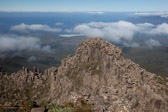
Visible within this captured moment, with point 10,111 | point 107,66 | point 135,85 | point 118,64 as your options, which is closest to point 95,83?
point 107,66

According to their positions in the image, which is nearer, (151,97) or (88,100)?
(88,100)

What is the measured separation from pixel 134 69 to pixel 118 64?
15398mm

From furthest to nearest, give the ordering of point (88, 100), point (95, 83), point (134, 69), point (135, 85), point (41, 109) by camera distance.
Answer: point (95, 83), point (134, 69), point (135, 85), point (88, 100), point (41, 109)

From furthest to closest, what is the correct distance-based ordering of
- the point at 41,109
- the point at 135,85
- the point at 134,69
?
the point at 134,69 < the point at 135,85 < the point at 41,109

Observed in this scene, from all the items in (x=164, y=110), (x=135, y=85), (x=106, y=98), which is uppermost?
(x=106, y=98)

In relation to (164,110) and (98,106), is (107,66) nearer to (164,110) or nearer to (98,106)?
(164,110)

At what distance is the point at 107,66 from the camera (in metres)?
197

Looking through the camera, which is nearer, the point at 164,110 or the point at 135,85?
the point at 164,110

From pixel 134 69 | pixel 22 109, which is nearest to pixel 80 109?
pixel 22 109

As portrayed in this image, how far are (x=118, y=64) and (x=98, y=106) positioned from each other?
12497 centimetres

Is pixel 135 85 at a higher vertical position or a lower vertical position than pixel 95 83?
higher

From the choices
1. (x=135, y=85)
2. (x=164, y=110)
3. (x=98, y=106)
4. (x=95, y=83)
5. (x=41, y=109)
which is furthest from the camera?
Result: (x=95, y=83)

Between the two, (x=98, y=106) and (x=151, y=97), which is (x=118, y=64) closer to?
(x=151, y=97)

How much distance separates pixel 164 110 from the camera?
4067 inches
